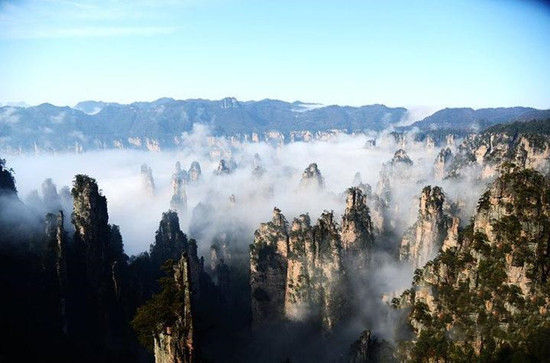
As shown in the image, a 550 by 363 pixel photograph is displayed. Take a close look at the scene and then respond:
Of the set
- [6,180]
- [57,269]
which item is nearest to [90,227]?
[57,269]

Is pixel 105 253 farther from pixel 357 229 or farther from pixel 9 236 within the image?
pixel 357 229

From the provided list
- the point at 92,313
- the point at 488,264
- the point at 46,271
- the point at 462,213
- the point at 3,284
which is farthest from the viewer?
the point at 462,213

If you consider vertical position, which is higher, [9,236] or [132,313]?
[9,236]

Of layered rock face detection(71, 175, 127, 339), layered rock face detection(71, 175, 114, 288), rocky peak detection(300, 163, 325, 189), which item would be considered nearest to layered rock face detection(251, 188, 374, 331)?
layered rock face detection(71, 175, 127, 339)

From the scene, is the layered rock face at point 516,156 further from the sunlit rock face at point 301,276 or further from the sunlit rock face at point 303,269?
the sunlit rock face at point 301,276

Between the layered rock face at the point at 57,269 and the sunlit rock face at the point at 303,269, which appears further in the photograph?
the sunlit rock face at the point at 303,269

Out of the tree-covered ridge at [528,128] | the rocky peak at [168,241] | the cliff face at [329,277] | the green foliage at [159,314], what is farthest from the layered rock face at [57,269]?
the tree-covered ridge at [528,128]

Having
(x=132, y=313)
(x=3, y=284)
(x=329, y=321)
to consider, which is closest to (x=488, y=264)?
(x=329, y=321)
